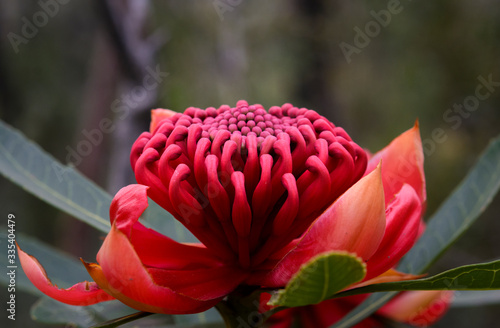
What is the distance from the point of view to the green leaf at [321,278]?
67 cm

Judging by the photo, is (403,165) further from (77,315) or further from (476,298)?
(77,315)

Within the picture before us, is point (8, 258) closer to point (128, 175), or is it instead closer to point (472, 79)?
point (128, 175)

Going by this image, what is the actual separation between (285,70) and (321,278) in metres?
3.60

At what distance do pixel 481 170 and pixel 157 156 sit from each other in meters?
0.82

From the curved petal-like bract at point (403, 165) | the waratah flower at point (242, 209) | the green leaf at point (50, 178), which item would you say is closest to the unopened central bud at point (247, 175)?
the waratah flower at point (242, 209)

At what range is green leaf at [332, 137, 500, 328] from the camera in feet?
3.88

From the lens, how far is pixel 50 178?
4.06 ft

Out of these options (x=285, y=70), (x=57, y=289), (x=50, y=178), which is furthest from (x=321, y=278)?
(x=285, y=70)

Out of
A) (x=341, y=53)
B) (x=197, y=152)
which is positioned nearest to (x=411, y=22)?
(x=341, y=53)

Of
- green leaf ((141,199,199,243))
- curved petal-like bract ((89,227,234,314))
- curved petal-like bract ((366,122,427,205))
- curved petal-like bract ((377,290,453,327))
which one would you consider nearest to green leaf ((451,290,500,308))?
curved petal-like bract ((377,290,453,327))

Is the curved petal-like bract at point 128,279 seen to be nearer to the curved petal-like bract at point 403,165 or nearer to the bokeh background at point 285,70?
the curved petal-like bract at point 403,165

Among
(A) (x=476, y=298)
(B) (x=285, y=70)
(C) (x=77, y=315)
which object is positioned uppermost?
(B) (x=285, y=70)

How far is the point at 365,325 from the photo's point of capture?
1418 mm

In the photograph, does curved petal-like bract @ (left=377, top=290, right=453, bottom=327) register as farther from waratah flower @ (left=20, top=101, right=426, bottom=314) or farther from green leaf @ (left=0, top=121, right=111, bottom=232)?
green leaf @ (left=0, top=121, right=111, bottom=232)
